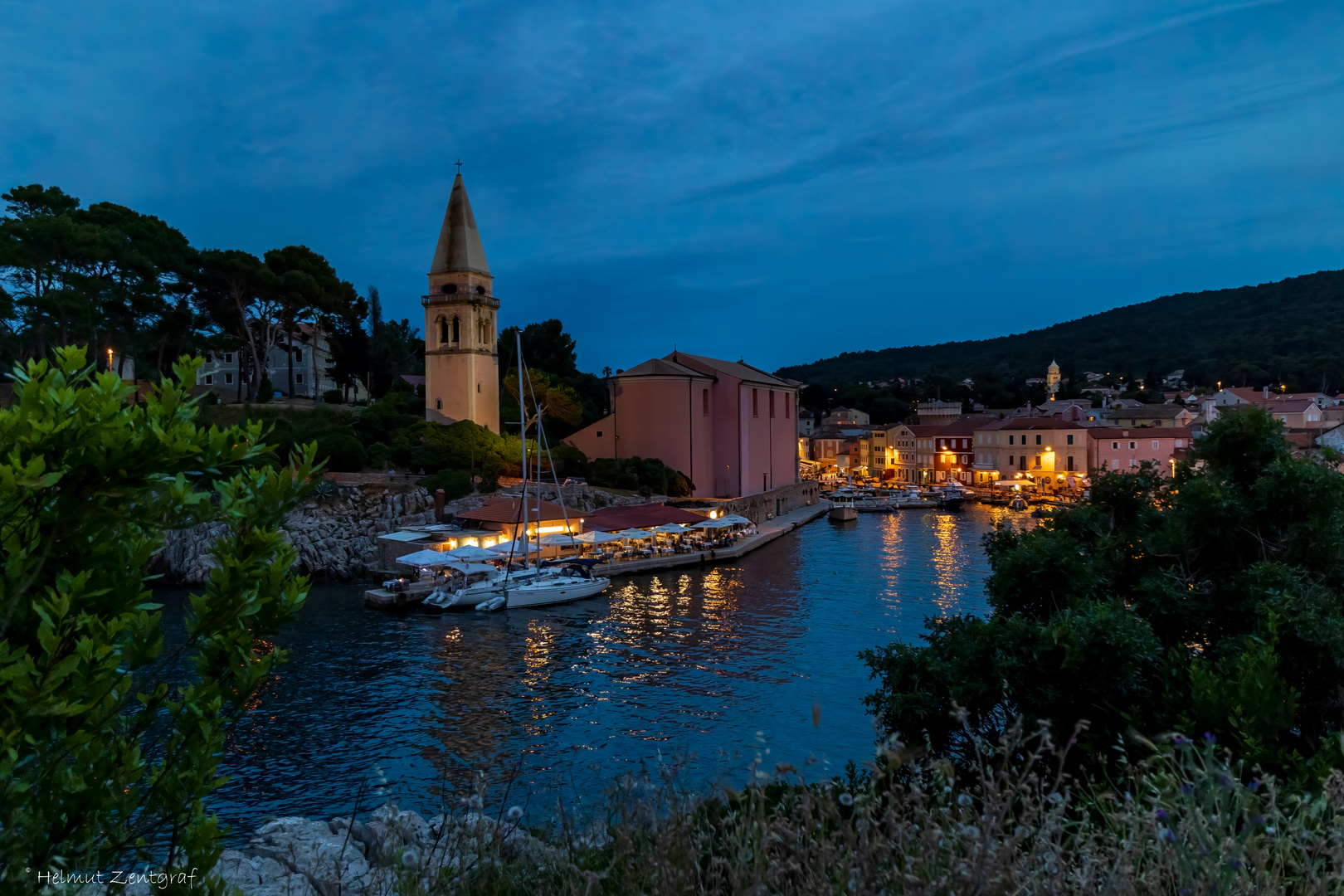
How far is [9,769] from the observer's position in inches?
64.4

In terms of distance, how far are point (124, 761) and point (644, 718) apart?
11.2 metres

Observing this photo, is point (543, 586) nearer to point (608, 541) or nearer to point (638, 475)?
point (608, 541)

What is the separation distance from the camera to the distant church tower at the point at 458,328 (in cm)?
3541

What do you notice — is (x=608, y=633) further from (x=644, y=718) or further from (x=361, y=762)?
(x=361, y=762)

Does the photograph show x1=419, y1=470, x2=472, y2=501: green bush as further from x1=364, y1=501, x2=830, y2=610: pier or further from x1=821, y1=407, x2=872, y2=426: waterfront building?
x1=821, y1=407, x2=872, y2=426: waterfront building

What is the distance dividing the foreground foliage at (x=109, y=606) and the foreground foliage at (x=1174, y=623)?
15.5 feet

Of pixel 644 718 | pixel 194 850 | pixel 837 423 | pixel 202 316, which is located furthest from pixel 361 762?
pixel 837 423

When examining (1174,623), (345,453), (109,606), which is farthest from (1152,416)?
(109,606)

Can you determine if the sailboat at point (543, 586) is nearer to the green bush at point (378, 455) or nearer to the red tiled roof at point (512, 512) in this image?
the red tiled roof at point (512, 512)

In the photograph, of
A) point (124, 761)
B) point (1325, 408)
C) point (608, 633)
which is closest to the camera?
point (124, 761)

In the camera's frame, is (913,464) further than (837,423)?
No

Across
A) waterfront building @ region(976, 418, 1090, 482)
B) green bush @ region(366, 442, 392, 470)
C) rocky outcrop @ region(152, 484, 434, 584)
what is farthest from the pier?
waterfront building @ region(976, 418, 1090, 482)

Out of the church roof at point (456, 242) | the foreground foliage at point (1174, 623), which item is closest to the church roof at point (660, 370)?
the church roof at point (456, 242)

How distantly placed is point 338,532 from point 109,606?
26323 mm
